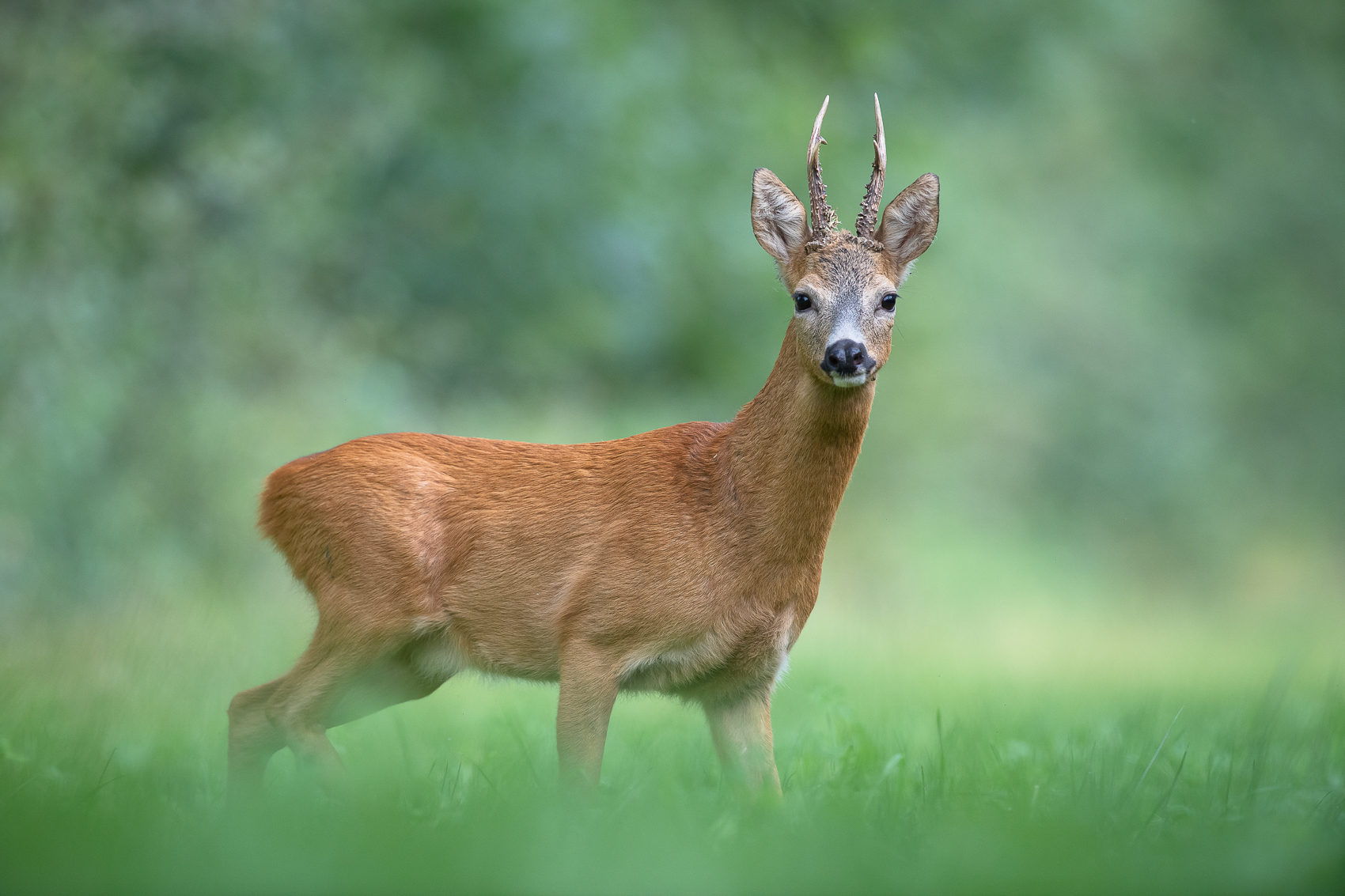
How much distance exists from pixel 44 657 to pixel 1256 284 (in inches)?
583

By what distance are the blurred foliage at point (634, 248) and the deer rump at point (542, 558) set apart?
428 centimetres

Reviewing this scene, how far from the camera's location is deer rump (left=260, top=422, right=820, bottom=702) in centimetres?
439

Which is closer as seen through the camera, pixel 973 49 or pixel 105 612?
pixel 105 612

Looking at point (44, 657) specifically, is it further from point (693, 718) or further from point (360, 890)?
point (360, 890)

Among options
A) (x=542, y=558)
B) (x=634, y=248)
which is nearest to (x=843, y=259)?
(x=542, y=558)

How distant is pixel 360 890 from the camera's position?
3180mm

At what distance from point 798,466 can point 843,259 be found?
2.27 ft

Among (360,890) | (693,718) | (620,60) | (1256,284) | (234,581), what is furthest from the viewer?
(1256,284)

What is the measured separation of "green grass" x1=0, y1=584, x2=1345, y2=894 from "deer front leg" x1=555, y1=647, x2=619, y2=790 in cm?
10

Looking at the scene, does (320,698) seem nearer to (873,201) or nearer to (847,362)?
(847,362)

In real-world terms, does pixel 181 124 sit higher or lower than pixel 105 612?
higher

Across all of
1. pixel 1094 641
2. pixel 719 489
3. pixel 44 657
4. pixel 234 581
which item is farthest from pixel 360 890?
pixel 1094 641

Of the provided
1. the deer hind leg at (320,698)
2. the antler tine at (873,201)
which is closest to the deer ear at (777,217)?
the antler tine at (873,201)

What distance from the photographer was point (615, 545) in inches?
177
